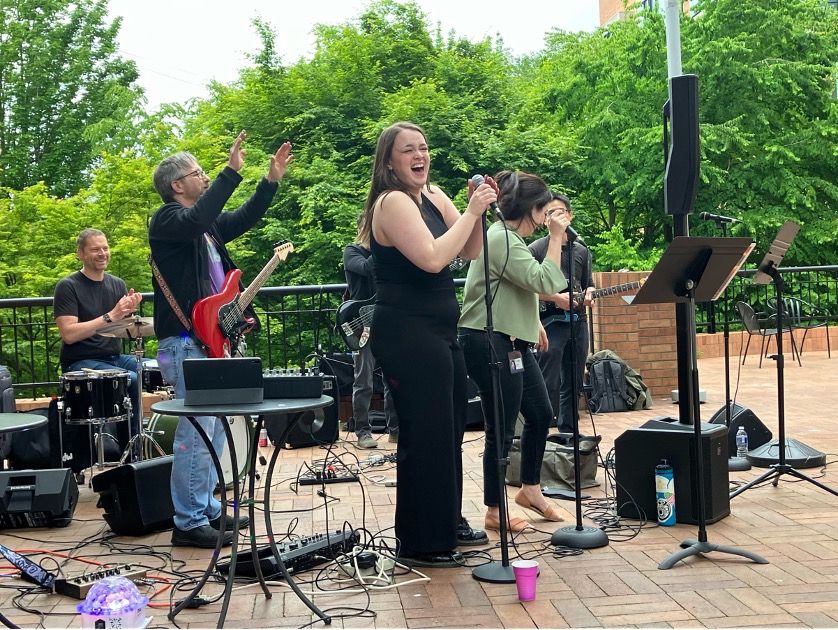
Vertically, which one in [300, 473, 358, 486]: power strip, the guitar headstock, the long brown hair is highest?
the long brown hair

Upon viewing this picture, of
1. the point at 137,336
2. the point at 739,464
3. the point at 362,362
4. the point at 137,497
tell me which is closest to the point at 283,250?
the point at 137,336

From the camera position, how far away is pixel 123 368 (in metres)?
6.82

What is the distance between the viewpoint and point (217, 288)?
4.96m

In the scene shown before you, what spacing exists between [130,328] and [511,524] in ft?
10.6

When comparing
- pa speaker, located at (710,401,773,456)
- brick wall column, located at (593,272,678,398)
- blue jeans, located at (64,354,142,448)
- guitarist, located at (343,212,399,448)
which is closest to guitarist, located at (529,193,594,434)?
pa speaker, located at (710,401,773,456)

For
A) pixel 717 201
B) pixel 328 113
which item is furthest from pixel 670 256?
pixel 328 113

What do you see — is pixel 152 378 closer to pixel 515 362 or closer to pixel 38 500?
pixel 38 500

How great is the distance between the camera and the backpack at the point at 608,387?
909 centimetres

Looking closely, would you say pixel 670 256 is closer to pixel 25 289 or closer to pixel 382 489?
Result: pixel 382 489

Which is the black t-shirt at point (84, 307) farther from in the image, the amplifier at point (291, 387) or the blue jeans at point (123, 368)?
the amplifier at point (291, 387)

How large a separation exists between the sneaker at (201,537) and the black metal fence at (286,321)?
2.78 meters

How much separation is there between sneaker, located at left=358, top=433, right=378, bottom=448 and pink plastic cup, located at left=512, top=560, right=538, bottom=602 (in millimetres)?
4180

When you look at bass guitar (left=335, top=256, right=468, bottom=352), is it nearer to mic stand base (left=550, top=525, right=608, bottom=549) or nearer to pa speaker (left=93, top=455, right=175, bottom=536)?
pa speaker (left=93, top=455, right=175, bottom=536)

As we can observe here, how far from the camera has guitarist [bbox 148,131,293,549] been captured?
4.58 metres
